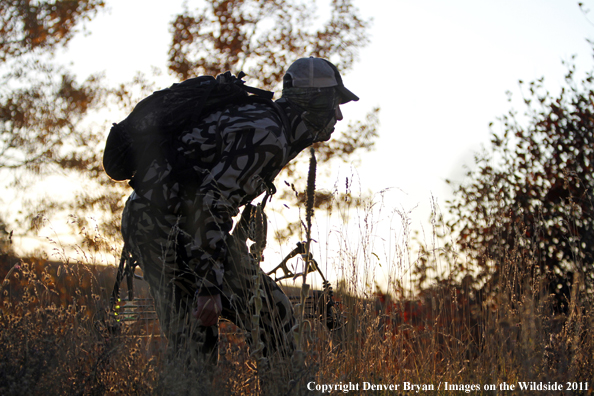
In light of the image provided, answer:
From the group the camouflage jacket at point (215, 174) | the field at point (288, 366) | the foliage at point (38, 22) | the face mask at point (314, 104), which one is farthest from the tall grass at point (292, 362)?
the foliage at point (38, 22)

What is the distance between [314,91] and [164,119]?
0.68 metres

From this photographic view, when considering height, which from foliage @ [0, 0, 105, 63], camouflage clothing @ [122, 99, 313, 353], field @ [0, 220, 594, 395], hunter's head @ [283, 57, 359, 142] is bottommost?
field @ [0, 220, 594, 395]

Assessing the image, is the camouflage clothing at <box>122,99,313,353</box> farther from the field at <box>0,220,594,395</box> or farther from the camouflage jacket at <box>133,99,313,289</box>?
the field at <box>0,220,594,395</box>

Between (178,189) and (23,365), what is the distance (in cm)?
87

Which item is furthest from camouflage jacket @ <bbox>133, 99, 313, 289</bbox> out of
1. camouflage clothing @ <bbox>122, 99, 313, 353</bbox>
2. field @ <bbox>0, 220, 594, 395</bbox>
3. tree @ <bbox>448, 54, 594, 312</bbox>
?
tree @ <bbox>448, 54, 594, 312</bbox>

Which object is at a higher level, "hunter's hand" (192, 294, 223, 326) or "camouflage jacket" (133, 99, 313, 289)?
"camouflage jacket" (133, 99, 313, 289)

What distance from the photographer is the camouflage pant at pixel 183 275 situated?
2344mm

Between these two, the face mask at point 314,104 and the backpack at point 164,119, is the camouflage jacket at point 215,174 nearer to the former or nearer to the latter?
the backpack at point 164,119

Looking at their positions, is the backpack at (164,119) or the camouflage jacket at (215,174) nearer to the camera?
the camouflage jacket at (215,174)

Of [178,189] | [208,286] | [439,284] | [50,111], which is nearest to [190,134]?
[178,189]

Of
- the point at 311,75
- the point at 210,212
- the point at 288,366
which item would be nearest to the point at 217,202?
the point at 210,212

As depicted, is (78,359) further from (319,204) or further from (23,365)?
(319,204)

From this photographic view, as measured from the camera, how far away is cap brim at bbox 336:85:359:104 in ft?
8.60

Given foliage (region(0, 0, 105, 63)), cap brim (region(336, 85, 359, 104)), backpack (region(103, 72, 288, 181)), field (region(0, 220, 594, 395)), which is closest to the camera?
field (region(0, 220, 594, 395))
